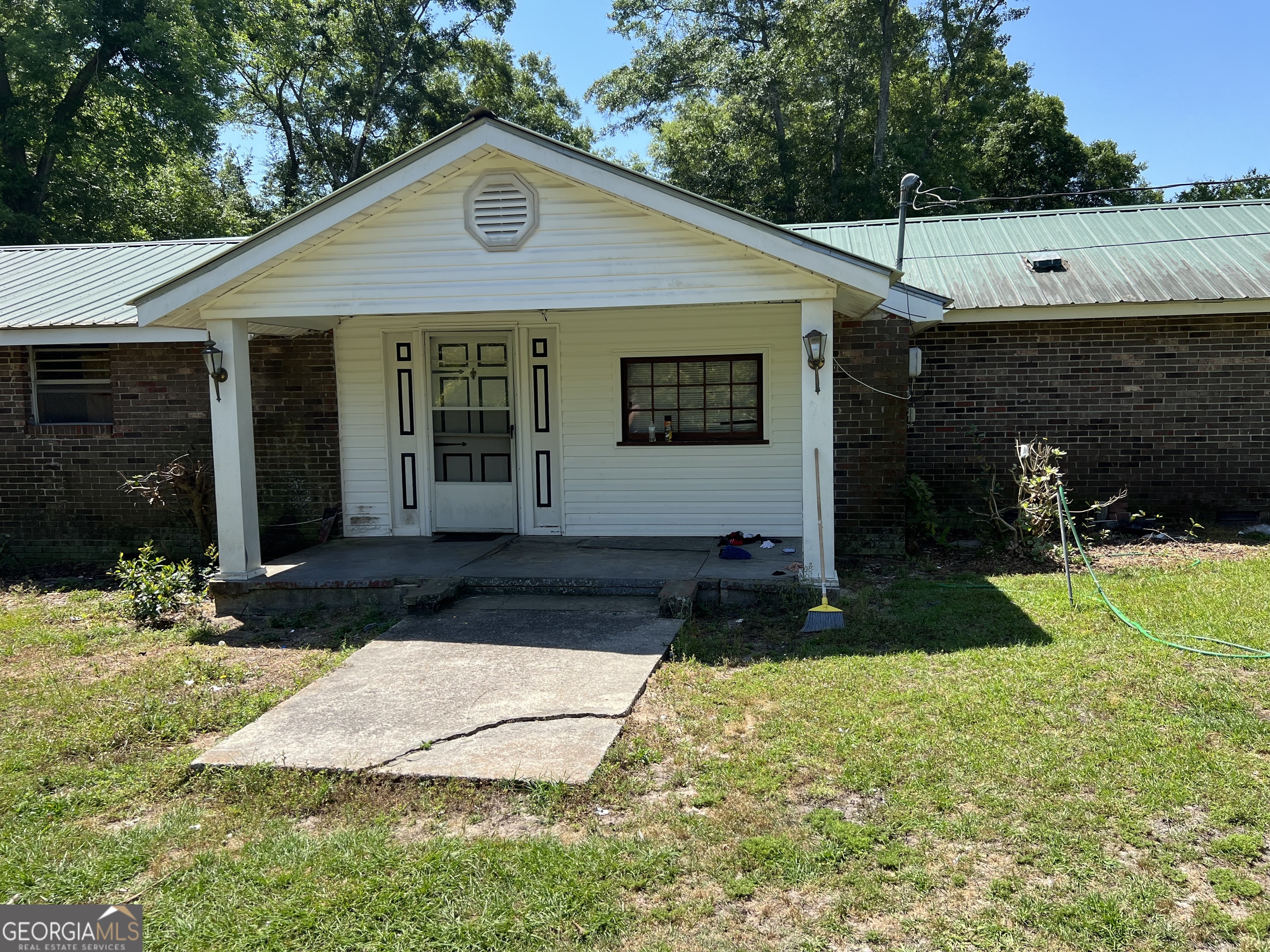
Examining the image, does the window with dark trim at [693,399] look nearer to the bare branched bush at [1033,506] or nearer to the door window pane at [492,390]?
the door window pane at [492,390]

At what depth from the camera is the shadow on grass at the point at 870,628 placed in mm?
5891

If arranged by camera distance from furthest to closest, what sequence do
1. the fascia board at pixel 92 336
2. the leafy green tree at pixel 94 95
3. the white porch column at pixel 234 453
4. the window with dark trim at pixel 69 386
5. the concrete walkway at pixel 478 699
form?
1. the leafy green tree at pixel 94 95
2. the window with dark trim at pixel 69 386
3. the fascia board at pixel 92 336
4. the white porch column at pixel 234 453
5. the concrete walkway at pixel 478 699

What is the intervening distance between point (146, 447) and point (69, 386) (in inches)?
46.4

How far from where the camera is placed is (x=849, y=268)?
21.0 ft

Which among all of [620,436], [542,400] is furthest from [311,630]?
[620,436]

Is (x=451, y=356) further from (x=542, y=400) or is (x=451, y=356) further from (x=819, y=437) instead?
(x=819, y=437)

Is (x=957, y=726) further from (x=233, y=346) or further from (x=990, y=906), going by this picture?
(x=233, y=346)

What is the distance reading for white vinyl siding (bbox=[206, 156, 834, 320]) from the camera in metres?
6.75

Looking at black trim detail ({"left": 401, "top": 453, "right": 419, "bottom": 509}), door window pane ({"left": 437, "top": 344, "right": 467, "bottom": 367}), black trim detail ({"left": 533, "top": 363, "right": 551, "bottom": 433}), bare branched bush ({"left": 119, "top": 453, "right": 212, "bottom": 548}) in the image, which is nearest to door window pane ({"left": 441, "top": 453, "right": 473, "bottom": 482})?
black trim detail ({"left": 401, "top": 453, "right": 419, "bottom": 509})

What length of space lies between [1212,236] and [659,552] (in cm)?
793

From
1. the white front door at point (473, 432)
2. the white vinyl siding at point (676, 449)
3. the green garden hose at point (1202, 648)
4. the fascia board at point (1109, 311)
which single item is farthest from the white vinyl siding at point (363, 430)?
the green garden hose at point (1202, 648)

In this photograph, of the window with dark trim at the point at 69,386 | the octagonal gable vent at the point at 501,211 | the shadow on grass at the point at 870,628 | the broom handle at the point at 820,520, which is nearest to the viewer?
the shadow on grass at the point at 870,628

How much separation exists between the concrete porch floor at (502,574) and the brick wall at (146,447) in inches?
48.1

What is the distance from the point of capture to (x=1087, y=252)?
10.7m
